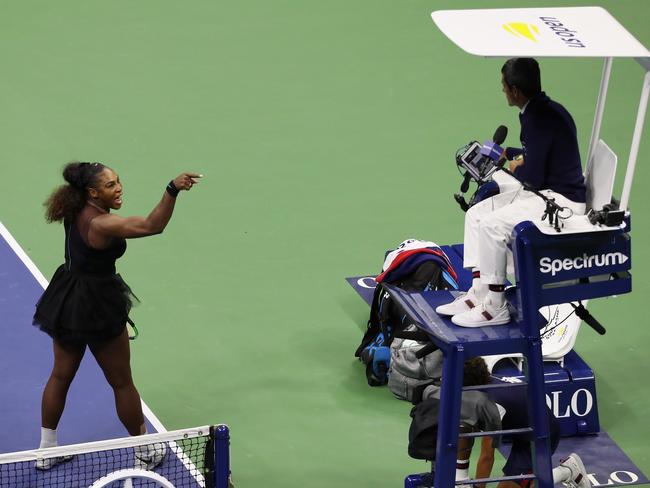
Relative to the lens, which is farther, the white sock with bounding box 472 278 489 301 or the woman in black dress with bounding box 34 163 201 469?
the woman in black dress with bounding box 34 163 201 469

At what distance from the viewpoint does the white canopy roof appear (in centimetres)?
776

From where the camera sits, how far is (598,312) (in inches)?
452

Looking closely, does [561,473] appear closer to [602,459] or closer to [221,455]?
[602,459]

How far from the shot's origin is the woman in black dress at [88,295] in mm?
8953

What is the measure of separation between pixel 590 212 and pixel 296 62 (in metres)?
8.37

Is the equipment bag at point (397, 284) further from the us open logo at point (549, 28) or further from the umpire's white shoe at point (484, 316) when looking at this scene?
the us open logo at point (549, 28)

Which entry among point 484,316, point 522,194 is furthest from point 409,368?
point 522,194

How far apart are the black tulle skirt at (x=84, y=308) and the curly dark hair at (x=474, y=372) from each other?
7.29 ft

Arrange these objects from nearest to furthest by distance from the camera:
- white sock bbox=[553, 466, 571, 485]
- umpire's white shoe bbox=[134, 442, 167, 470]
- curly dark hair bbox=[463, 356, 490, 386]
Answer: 1. curly dark hair bbox=[463, 356, 490, 386]
2. white sock bbox=[553, 466, 571, 485]
3. umpire's white shoe bbox=[134, 442, 167, 470]

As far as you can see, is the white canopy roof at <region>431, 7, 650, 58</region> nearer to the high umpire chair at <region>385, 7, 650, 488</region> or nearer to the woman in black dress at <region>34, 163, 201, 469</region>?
the high umpire chair at <region>385, 7, 650, 488</region>

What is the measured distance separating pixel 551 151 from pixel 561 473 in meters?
1.98

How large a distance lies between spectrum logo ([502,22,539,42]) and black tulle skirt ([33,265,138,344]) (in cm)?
298

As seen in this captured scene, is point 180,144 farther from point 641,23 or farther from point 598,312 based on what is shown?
point 641,23

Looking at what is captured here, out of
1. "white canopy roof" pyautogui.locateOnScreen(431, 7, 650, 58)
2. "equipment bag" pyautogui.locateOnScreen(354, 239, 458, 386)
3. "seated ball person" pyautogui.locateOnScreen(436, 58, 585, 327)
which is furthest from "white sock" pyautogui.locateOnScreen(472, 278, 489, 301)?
"equipment bag" pyautogui.locateOnScreen(354, 239, 458, 386)
